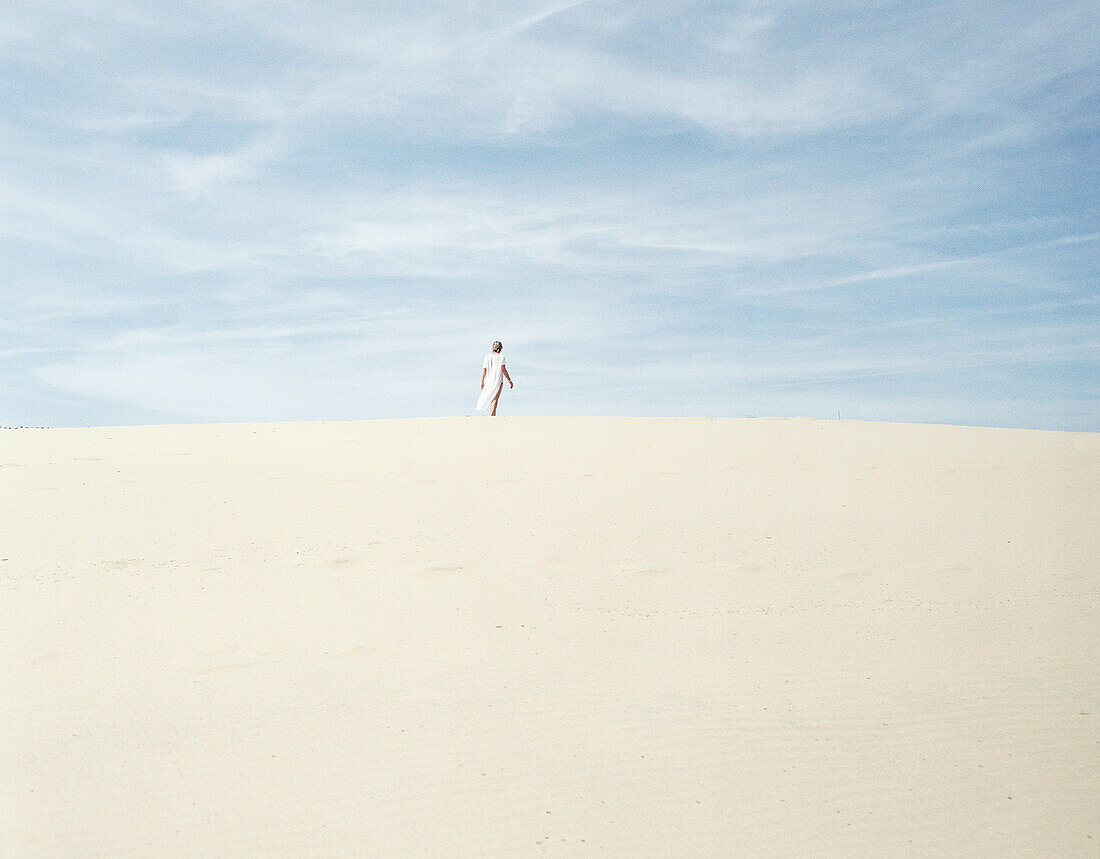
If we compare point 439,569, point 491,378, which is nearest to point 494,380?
point 491,378

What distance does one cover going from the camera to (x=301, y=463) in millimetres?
9820

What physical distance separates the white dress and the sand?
588 centimetres

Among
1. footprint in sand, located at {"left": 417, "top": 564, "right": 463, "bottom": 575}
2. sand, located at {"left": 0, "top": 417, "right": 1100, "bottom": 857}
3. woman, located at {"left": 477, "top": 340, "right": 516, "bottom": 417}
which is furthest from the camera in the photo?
woman, located at {"left": 477, "top": 340, "right": 516, "bottom": 417}

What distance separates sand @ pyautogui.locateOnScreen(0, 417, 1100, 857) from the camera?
9.91 feet

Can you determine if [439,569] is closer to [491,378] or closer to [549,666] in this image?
[549,666]

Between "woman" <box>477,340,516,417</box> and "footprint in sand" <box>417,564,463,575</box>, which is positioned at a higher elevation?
"woman" <box>477,340,516,417</box>

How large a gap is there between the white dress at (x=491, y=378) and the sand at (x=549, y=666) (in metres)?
5.88

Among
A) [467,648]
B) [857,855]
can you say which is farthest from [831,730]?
[467,648]

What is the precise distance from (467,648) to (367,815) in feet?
5.05

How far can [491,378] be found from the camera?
1466 cm

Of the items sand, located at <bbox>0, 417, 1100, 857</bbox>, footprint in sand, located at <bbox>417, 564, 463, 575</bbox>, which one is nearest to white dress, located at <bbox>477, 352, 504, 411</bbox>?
sand, located at <bbox>0, 417, 1100, 857</bbox>

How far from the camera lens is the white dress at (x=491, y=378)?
14.6 m

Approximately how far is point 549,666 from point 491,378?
10.7 m

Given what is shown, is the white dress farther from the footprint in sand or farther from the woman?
the footprint in sand
